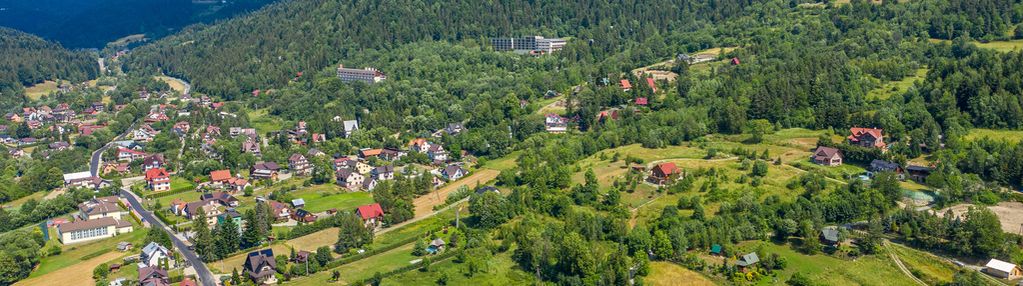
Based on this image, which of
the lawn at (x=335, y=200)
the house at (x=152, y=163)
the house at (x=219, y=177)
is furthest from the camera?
the house at (x=152, y=163)

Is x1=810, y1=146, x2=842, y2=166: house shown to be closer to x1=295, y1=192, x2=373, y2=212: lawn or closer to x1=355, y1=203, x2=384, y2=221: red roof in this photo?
x1=355, y1=203, x2=384, y2=221: red roof

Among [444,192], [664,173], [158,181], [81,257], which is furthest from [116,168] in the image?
[664,173]

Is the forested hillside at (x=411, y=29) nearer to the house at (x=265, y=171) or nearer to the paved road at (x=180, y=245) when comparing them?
the house at (x=265, y=171)

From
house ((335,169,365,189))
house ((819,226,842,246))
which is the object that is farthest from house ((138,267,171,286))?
house ((819,226,842,246))

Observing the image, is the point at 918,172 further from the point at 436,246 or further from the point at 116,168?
the point at 116,168

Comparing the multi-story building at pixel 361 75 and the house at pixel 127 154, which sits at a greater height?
the multi-story building at pixel 361 75

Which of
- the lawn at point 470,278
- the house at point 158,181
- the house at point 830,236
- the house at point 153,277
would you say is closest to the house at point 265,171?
the house at point 158,181
